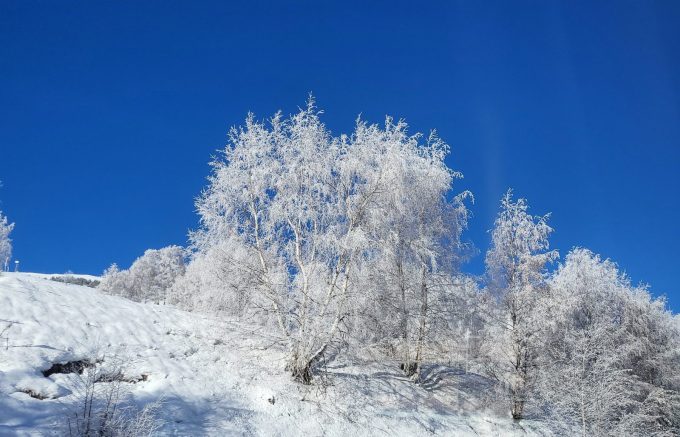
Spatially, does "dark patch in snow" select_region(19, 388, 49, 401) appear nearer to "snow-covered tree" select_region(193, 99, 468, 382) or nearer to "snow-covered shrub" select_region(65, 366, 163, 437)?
"snow-covered shrub" select_region(65, 366, 163, 437)

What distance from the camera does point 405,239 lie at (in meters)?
20.2

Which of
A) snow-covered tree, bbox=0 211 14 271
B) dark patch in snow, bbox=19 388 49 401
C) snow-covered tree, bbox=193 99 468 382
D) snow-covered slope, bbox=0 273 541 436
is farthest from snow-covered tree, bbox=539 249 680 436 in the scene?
snow-covered tree, bbox=0 211 14 271

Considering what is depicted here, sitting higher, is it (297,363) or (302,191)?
(302,191)

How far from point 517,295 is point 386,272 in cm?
594

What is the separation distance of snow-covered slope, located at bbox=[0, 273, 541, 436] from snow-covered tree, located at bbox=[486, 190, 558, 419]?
5.46ft

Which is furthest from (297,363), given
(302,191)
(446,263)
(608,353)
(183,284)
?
(183,284)

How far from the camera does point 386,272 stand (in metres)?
20.3

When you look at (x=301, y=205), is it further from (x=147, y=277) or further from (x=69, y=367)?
(x=147, y=277)

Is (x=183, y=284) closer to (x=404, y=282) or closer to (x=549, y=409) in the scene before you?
(x=404, y=282)

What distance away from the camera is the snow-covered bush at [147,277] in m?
68.6

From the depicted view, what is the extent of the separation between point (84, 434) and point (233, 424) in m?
4.09

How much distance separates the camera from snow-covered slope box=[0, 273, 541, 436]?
454 inches

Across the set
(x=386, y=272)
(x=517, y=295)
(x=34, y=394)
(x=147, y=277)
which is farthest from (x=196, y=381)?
(x=147, y=277)

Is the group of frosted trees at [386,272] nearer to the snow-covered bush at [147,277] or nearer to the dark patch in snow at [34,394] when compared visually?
the dark patch in snow at [34,394]
